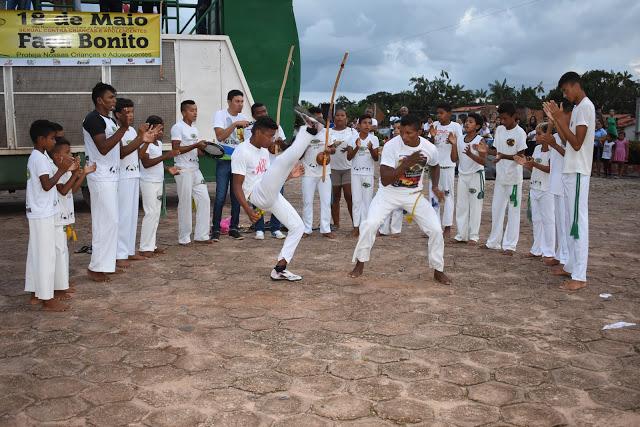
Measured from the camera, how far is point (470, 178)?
884 cm

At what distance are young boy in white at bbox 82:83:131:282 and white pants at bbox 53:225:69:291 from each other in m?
0.71

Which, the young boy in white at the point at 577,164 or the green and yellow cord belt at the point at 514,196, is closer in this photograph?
the young boy in white at the point at 577,164

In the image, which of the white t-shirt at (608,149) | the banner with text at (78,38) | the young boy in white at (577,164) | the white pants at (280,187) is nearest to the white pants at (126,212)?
the white pants at (280,187)

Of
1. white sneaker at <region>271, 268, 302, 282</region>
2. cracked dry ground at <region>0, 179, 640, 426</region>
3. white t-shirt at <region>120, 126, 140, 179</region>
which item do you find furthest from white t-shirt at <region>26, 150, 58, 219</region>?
white sneaker at <region>271, 268, 302, 282</region>

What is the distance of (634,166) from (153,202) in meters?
19.5

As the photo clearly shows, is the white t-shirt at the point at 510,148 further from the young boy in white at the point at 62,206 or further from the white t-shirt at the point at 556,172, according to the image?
the young boy in white at the point at 62,206

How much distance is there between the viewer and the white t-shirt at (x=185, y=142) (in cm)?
860

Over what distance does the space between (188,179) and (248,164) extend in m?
2.00

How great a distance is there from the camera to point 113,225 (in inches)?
262

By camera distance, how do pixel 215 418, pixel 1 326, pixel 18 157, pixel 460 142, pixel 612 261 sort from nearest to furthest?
pixel 215 418 → pixel 1 326 → pixel 612 261 → pixel 460 142 → pixel 18 157

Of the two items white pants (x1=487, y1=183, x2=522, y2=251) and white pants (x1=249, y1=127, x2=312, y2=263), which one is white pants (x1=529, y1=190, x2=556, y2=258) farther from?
white pants (x1=249, y1=127, x2=312, y2=263)

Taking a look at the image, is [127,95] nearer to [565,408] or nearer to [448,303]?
[448,303]

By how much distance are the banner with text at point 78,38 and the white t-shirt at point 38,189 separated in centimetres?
600

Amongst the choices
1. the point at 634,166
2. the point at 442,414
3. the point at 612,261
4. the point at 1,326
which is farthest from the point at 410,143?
the point at 634,166
